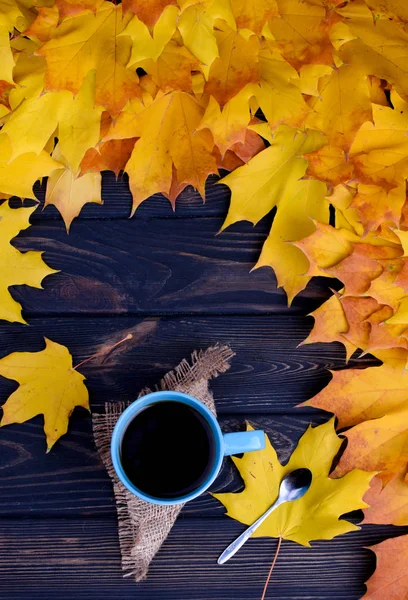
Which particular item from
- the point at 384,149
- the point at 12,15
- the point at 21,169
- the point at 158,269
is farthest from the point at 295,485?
the point at 12,15

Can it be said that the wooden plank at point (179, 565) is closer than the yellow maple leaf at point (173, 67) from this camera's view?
No

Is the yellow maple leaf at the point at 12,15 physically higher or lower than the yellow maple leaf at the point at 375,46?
lower

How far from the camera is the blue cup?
68cm

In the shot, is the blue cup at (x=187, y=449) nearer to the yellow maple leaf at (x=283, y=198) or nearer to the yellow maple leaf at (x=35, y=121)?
the yellow maple leaf at (x=283, y=198)

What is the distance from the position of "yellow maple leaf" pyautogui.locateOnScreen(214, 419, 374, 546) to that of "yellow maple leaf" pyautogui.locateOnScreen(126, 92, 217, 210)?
37 cm

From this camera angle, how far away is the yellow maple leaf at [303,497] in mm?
772

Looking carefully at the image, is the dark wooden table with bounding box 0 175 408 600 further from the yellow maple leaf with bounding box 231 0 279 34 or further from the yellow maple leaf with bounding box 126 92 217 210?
the yellow maple leaf with bounding box 231 0 279 34

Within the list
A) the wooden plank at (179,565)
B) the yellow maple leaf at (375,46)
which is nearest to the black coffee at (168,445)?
the wooden plank at (179,565)

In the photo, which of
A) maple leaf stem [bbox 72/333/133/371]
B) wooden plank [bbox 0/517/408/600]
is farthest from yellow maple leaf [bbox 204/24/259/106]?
wooden plank [bbox 0/517/408/600]

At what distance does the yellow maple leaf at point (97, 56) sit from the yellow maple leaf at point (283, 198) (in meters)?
0.18

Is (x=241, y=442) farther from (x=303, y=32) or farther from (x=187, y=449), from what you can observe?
(x=303, y=32)

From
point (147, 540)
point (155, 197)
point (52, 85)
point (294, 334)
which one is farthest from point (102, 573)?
point (52, 85)

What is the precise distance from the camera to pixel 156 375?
0.80 meters

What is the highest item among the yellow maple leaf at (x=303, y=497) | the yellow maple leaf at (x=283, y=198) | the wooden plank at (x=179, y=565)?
the yellow maple leaf at (x=283, y=198)
